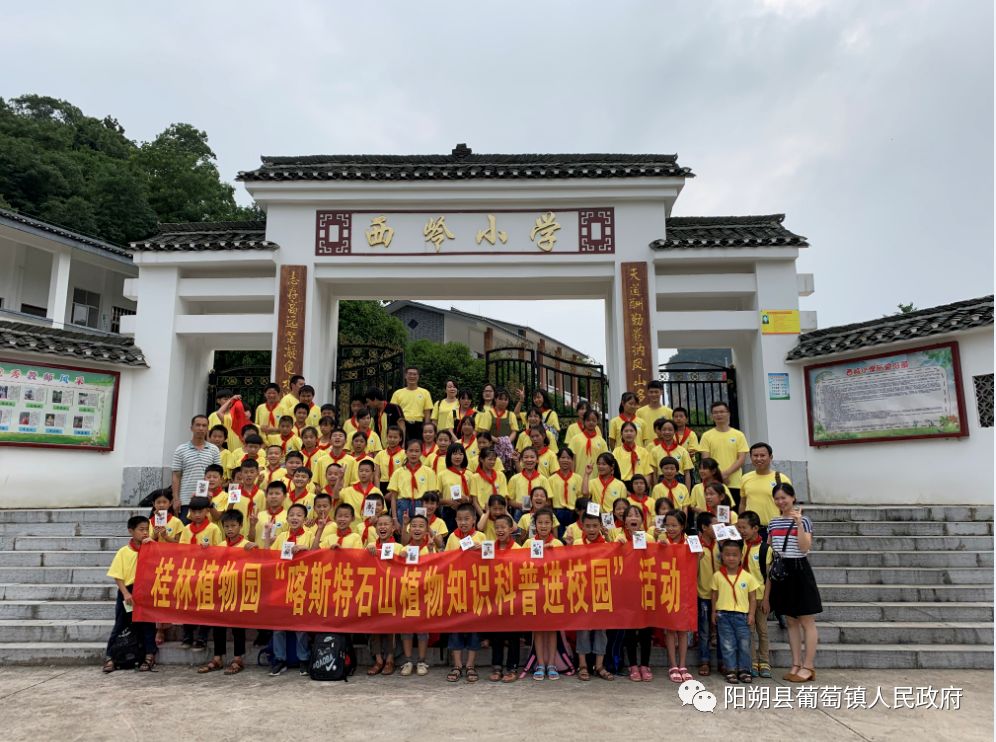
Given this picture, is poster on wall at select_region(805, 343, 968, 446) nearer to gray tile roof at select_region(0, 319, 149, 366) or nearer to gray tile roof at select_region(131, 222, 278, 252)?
gray tile roof at select_region(131, 222, 278, 252)

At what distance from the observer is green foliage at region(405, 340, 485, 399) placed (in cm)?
2788

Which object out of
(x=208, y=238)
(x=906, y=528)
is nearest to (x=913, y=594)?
(x=906, y=528)

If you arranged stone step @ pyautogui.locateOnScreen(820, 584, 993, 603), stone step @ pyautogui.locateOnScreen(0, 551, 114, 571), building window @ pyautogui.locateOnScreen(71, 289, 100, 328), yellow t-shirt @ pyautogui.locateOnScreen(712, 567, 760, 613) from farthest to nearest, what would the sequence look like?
building window @ pyautogui.locateOnScreen(71, 289, 100, 328) → stone step @ pyautogui.locateOnScreen(0, 551, 114, 571) → stone step @ pyautogui.locateOnScreen(820, 584, 993, 603) → yellow t-shirt @ pyautogui.locateOnScreen(712, 567, 760, 613)

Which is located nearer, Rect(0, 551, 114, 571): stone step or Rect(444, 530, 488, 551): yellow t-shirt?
Rect(444, 530, 488, 551): yellow t-shirt

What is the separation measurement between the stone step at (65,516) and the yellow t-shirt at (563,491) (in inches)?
207

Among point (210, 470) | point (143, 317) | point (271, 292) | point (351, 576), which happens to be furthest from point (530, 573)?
point (143, 317)

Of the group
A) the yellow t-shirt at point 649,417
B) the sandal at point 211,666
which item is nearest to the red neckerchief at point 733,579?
the yellow t-shirt at point 649,417

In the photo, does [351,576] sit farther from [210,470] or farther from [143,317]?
[143,317]

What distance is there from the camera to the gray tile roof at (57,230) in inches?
629

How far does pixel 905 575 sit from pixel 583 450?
3.50 m

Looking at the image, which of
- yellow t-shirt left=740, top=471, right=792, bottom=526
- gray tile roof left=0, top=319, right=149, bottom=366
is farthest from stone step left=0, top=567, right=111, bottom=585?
yellow t-shirt left=740, top=471, right=792, bottom=526

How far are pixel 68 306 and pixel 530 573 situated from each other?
63.9 ft

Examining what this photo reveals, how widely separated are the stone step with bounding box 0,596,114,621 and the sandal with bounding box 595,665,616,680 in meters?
4.57

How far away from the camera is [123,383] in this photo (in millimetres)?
9477
